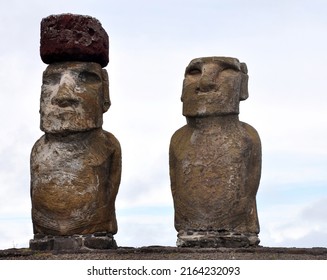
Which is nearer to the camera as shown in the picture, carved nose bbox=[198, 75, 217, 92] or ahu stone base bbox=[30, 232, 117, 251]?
ahu stone base bbox=[30, 232, 117, 251]

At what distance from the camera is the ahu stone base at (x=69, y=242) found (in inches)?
576

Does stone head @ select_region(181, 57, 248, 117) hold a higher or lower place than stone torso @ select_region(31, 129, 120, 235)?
higher

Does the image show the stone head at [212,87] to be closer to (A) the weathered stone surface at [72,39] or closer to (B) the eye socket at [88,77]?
(B) the eye socket at [88,77]

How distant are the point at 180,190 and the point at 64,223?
1.78 meters

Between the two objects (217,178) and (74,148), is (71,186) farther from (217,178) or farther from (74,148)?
(217,178)

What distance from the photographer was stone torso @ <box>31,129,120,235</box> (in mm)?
14688

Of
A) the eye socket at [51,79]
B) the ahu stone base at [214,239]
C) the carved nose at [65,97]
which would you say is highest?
the eye socket at [51,79]

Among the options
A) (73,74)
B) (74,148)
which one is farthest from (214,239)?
(73,74)

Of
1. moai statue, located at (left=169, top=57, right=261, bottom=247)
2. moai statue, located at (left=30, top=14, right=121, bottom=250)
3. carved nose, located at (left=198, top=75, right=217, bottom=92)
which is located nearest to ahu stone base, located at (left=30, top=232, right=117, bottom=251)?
moai statue, located at (left=30, top=14, right=121, bottom=250)

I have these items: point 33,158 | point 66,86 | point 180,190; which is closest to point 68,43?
point 66,86

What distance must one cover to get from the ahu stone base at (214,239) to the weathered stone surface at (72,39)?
10.1 ft

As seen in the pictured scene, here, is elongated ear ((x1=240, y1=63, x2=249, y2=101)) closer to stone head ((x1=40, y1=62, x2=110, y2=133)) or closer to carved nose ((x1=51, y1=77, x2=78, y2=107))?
stone head ((x1=40, y1=62, x2=110, y2=133))

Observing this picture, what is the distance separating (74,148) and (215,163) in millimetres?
2099

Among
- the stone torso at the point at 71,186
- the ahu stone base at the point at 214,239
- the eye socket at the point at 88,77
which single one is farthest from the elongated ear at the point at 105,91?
the ahu stone base at the point at 214,239
